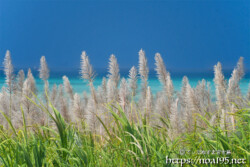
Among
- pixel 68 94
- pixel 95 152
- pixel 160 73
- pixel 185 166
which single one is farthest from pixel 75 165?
pixel 68 94

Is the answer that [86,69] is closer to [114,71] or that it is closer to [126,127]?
[114,71]

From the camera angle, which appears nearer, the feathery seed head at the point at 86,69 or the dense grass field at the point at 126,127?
the dense grass field at the point at 126,127

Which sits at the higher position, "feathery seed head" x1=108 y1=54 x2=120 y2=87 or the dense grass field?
"feathery seed head" x1=108 y1=54 x2=120 y2=87

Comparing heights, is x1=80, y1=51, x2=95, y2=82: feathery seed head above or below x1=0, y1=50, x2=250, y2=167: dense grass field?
above

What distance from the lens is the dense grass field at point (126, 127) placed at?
6.74ft

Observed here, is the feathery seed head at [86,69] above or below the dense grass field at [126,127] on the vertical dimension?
above

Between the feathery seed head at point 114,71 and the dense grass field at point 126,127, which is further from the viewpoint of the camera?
the feathery seed head at point 114,71

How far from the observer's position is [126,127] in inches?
85.3

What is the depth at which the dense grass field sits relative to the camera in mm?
2055

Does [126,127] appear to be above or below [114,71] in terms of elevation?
below

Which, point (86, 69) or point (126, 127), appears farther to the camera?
point (86, 69)

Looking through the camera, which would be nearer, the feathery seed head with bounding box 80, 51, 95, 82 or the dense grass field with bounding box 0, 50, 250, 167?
the dense grass field with bounding box 0, 50, 250, 167

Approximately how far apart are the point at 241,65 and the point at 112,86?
145 centimetres

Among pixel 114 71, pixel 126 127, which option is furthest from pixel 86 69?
pixel 126 127
